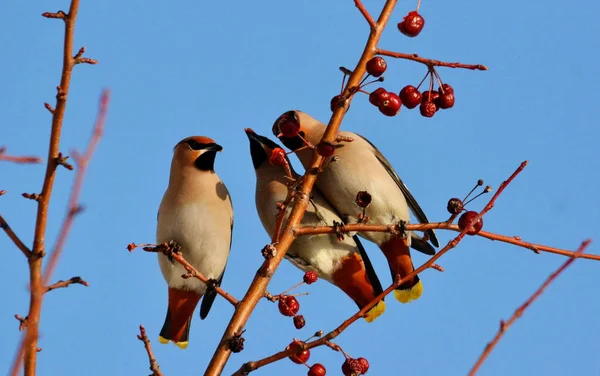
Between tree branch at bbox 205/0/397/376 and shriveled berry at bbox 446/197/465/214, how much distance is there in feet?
1.48

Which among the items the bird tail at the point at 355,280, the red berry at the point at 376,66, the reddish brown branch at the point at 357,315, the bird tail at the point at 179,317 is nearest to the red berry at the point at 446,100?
the red berry at the point at 376,66

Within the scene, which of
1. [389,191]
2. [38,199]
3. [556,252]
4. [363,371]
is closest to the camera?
[38,199]

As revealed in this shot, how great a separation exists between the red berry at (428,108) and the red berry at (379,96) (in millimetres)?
155

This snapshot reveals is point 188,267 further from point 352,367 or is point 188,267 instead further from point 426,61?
point 426,61

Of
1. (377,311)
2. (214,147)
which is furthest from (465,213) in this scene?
(214,147)

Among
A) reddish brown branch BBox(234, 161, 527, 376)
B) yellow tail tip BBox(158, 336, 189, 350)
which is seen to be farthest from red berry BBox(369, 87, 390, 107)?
yellow tail tip BBox(158, 336, 189, 350)

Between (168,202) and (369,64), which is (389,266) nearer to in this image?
(168,202)

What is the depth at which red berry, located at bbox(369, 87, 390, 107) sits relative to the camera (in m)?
2.91

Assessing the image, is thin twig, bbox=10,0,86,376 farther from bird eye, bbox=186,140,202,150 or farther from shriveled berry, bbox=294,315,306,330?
bird eye, bbox=186,140,202,150

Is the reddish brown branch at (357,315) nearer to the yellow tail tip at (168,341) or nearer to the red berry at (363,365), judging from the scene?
the red berry at (363,365)

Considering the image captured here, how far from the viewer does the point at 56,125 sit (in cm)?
177

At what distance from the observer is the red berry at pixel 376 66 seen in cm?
276

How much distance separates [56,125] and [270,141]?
9.63 ft

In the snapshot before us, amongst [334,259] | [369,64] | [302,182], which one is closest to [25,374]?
[302,182]
